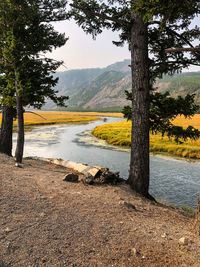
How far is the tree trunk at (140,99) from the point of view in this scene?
6.92m

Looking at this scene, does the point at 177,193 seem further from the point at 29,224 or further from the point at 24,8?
the point at 24,8

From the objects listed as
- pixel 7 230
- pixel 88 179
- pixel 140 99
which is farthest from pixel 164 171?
pixel 7 230

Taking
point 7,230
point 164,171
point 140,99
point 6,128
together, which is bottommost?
point 164,171

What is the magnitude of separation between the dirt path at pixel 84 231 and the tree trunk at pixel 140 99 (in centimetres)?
165

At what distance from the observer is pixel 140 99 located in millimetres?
6926

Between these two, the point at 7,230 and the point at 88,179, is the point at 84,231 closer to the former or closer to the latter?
the point at 7,230

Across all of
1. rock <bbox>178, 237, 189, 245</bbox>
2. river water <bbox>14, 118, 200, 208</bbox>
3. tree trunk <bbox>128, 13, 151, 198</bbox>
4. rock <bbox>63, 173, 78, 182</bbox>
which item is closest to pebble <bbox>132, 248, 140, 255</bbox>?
rock <bbox>178, 237, 189, 245</bbox>

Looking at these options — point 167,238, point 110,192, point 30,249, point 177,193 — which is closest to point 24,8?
point 110,192

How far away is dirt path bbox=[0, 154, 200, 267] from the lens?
3.05 meters

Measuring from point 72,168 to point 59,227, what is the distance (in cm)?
812

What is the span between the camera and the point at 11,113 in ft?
39.4

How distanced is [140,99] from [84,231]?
4.98 m

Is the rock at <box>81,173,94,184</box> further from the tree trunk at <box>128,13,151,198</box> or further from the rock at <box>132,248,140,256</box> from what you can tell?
the rock at <box>132,248,140,256</box>

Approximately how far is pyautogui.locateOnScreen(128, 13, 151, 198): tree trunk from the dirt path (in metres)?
1.65
